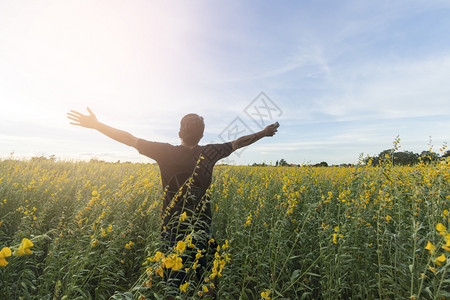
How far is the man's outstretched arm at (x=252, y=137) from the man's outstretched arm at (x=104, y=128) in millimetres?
1421

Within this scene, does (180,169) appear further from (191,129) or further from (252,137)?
(252,137)

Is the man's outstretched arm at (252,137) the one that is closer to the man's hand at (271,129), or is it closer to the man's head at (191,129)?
the man's hand at (271,129)

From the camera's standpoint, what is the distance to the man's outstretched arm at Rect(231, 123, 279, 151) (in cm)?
353

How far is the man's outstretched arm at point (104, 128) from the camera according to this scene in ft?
9.91

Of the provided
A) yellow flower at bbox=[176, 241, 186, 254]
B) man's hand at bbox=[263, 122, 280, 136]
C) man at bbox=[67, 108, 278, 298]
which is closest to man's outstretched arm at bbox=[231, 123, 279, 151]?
man's hand at bbox=[263, 122, 280, 136]

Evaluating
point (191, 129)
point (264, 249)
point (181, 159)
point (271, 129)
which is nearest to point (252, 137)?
point (271, 129)

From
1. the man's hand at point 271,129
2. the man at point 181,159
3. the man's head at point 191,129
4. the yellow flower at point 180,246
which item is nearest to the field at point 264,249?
the yellow flower at point 180,246

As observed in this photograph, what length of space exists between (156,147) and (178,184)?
0.54 metres

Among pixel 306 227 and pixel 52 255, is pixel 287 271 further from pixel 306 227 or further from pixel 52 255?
pixel 52 255

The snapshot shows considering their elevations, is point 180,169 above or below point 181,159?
below

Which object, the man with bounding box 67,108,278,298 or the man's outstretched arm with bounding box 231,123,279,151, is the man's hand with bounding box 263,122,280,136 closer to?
the man's outstretched arm with bounding box 231,123,279,151

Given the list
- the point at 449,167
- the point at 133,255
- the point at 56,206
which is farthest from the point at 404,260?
the point at 56,206

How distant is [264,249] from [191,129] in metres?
1.65

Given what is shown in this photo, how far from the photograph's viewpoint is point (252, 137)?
11.8 ft
